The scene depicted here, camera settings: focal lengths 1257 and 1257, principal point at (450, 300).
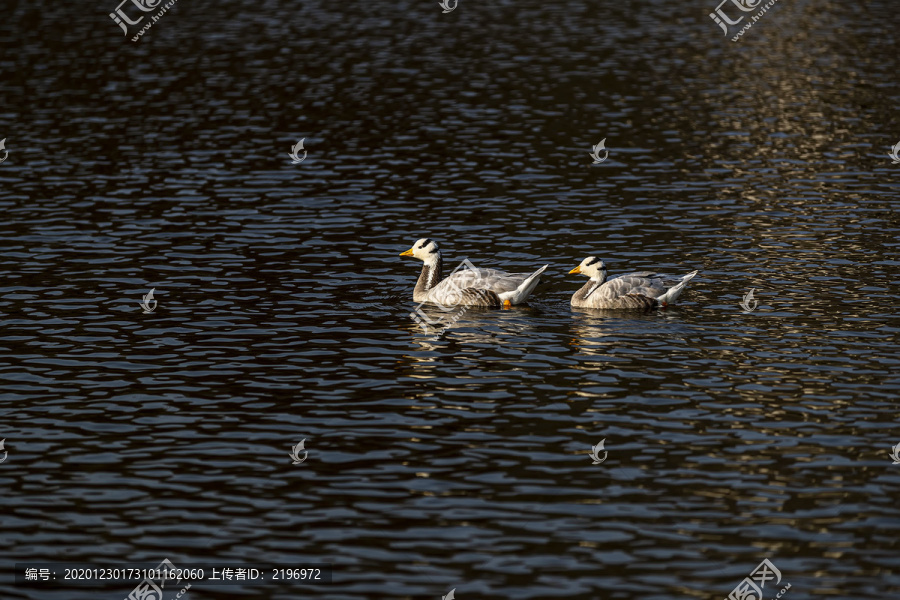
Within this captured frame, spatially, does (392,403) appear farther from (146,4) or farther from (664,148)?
(146,4)

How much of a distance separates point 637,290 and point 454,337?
437cm

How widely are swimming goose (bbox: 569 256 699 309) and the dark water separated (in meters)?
0.41

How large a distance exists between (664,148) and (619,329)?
835 inches

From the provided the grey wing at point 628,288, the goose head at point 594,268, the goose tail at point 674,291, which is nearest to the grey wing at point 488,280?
the goose head at point 594,268

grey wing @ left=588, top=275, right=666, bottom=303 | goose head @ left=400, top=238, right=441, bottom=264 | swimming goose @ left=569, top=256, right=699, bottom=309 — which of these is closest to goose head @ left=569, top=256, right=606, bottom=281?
swimming goose @ left=569, top=256, right=699, bottom=309

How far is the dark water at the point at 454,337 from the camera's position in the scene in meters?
18.1

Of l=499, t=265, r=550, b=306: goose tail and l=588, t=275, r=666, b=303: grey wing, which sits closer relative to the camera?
l=588, t=275, r=666, b=303: grey wing

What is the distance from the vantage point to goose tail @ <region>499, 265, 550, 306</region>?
95.8ft

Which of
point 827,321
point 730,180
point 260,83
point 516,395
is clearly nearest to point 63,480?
point 516,395

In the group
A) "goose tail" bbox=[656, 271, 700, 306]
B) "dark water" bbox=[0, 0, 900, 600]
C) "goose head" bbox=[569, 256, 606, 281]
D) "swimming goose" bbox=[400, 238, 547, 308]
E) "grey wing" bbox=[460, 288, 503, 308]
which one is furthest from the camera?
"grey wing" bbox=[460, 288, 503, 308]
